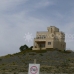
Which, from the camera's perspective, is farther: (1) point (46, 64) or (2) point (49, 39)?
(2) point (49, 39)

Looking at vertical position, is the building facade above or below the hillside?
above

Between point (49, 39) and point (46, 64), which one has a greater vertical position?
point (49, 39)

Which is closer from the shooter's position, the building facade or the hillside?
the hillside

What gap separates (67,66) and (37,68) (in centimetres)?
1810

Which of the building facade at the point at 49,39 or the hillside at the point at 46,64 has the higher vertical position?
the building facade at the point at 49,39

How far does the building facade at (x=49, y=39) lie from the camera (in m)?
57.3

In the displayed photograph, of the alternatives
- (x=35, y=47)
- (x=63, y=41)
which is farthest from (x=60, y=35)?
(x=35, y=47)

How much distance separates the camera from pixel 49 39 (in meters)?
56.9

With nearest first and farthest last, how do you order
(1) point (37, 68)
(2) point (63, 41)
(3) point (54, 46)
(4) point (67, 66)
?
(1) point (37, 68), (4) point (67, 66), (3) point (54, 46), (2) point (63, 41)

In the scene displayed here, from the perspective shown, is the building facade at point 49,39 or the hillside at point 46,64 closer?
the hillside at point 46,64

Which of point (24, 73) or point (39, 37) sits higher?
point (39, 37)

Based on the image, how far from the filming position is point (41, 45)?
59.0m

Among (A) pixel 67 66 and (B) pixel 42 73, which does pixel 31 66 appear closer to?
(B) pixel 42 73

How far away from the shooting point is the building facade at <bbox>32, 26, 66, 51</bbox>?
188 ft
